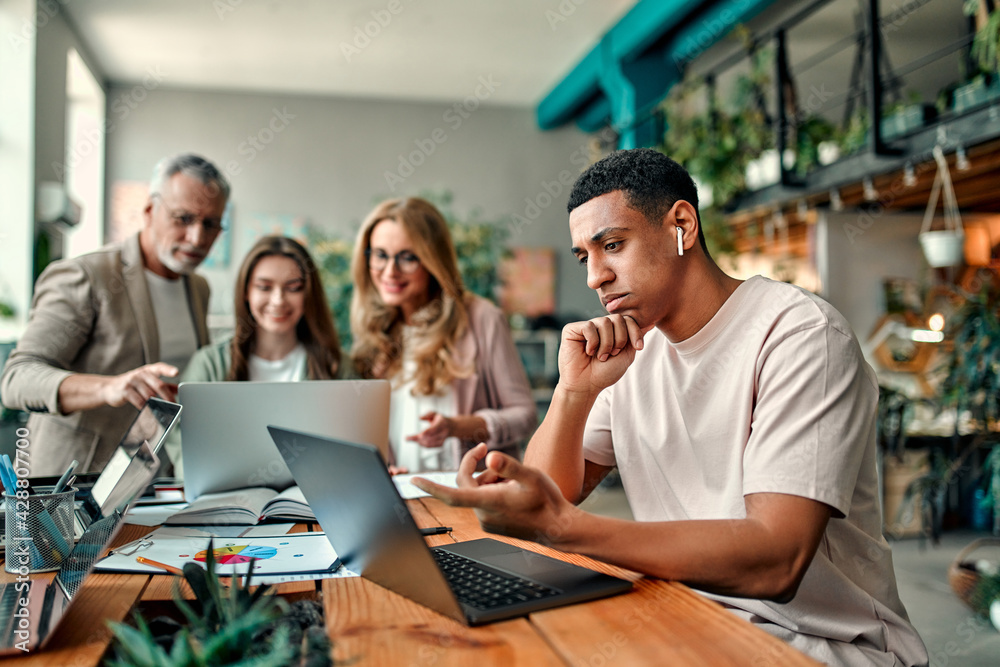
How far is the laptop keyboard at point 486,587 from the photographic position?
2.98ft

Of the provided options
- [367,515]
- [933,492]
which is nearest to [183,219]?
[367,515]

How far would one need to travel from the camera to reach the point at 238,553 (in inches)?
44.5

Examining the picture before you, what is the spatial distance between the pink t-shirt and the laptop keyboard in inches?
14.1

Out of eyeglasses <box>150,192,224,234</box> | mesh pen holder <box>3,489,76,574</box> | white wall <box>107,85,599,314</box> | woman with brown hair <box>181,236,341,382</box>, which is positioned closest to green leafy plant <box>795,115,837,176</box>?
white wall <box>107,85,599,314</box>

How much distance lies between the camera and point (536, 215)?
24.7 feet

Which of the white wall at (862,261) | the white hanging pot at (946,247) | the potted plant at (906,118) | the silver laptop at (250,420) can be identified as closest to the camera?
the silver laptop at (250,420)

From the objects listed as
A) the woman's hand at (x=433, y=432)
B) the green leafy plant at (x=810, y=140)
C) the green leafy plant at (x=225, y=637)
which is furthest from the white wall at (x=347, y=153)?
the green leafy plant at (x=225, y=637)

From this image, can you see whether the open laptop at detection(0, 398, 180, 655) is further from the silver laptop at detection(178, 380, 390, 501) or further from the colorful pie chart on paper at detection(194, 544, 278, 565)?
the silver laptop at detection(178, 380, 390, 501)

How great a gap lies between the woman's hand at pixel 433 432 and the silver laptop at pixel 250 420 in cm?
27

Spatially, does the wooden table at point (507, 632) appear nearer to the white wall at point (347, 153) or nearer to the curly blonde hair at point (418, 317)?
the curly blonde hair at point (418, 317)

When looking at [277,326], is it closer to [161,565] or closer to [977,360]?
[161,565]

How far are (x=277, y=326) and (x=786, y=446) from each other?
158 centimetres

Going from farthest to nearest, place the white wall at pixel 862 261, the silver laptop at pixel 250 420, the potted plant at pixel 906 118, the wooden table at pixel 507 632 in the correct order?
the white wall at pixel 862 261 → the potted plant at pixel 906 118 → the silver laptop at pixel 250 420 → the wooden table at pixel 507 632

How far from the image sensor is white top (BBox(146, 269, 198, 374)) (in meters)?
2.35
